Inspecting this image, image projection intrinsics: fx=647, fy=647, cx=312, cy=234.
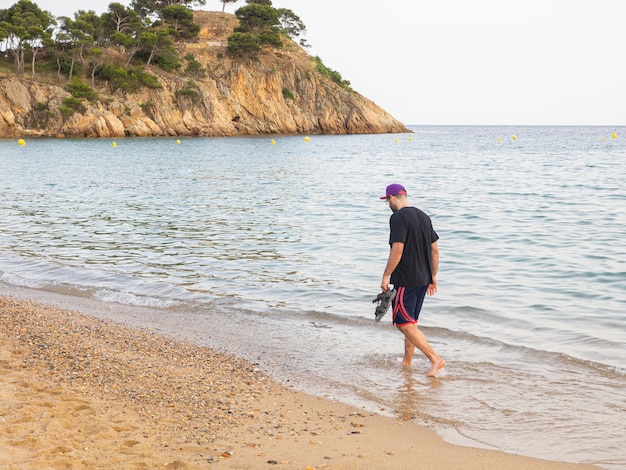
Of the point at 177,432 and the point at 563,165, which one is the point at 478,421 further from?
the point at 563,165

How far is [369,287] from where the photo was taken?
33.9 ft

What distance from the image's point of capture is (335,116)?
95.8m

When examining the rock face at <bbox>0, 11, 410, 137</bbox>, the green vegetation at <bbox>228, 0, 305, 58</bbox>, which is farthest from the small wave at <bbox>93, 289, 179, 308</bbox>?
the green vegetation at <bbox>228, 0, 305, 58</bbox>

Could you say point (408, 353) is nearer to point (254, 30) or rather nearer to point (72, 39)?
point (72, 39)

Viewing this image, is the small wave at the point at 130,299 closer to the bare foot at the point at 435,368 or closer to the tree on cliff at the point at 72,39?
the bare foot at the point at 435,368

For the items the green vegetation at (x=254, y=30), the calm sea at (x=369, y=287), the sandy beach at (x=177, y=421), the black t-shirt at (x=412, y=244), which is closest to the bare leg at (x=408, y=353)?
the calm sea at (x=369, y=287)

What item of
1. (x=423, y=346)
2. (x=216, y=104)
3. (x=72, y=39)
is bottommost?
(x=423, y=346)

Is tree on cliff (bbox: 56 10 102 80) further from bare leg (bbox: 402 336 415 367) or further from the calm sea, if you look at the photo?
bare leg (bbox: 402 336 415 367)

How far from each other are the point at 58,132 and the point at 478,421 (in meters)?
67.3

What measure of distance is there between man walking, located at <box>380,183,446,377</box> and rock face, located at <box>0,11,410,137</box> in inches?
2503

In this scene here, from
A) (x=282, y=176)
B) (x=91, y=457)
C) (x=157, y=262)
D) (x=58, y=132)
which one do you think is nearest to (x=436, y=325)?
(x=91, y=457)

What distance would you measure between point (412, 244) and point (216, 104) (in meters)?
77.7

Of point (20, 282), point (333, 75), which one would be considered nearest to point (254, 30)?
point (333, 75)

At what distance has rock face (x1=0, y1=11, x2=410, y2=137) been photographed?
65562 millimetres
